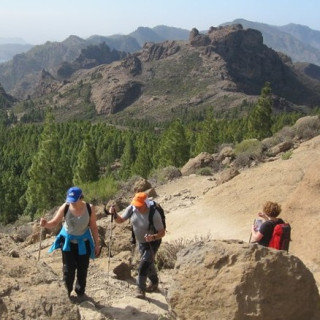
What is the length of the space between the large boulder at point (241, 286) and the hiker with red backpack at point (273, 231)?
1217mm

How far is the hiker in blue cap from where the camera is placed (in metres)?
6.59

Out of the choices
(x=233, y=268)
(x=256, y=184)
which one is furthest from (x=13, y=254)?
(x=256, y=184)

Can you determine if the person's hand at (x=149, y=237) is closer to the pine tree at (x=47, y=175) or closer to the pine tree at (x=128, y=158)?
the pine tree at (x=47, y=175)

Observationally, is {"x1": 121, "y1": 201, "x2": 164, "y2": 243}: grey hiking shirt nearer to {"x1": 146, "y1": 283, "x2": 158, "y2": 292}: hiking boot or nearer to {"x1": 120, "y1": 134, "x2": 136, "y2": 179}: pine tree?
{"x1": 146, "y1": 283, "x2": 158, "y2": 292}: hiking boot

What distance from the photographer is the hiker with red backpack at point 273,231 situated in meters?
6.77

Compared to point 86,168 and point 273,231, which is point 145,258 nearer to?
point 273,231

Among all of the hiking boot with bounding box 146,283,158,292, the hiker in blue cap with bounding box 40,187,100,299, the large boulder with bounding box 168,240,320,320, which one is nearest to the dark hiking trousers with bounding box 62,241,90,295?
the hiker in blue cap with bounding box 40,187,100,299

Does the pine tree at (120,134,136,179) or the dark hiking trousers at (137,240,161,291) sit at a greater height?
the dark hiking trousers at (137,240,161,291)

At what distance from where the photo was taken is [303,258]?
905cm

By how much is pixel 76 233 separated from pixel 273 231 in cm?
299

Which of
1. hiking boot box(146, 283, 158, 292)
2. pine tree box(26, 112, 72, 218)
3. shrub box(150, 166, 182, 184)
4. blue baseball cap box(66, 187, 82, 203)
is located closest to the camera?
blue baseball cap box(66, 187, 82, 203)

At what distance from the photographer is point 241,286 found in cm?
522

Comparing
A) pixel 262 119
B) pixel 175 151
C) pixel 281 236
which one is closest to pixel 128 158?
pixel 175 151

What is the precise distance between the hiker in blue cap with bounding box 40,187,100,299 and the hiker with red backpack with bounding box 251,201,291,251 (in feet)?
8.33
